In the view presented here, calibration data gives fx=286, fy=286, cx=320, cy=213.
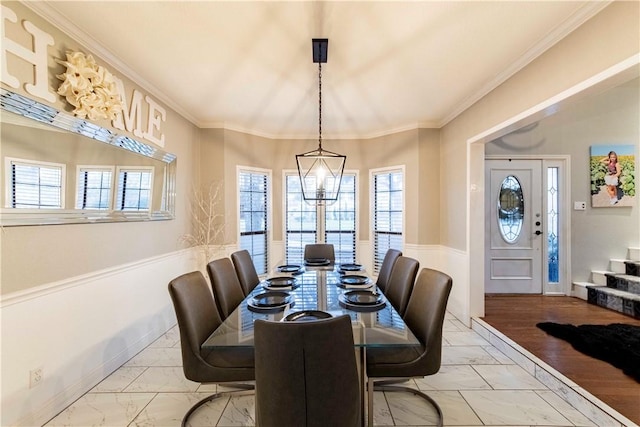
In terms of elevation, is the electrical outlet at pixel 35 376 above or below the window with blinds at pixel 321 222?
below

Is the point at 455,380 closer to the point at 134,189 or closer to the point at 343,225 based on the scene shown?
the point at 343,225

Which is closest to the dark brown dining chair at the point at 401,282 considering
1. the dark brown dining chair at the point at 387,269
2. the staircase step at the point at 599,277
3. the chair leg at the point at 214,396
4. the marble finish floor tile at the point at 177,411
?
the dark brown dining chair at the point at 387,269

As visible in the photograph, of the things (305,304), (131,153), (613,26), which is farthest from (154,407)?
(613,26)

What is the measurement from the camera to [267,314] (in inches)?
73.2

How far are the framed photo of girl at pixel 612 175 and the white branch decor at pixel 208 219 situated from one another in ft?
18.1

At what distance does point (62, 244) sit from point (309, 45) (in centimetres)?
239

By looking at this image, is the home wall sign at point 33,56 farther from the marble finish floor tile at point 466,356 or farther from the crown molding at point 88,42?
the marble finish floor tile at point 466,356

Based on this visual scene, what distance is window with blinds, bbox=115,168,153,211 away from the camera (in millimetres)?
2584

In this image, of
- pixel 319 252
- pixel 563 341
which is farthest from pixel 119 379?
pixel 563 341

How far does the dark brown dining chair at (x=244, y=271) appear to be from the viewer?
286cm

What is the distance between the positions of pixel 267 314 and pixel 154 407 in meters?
1.17

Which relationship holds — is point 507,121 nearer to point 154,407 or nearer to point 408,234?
point 408,234

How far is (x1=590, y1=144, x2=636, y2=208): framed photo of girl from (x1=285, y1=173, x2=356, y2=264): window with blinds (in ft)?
11.6

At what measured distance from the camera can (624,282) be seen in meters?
3.77
